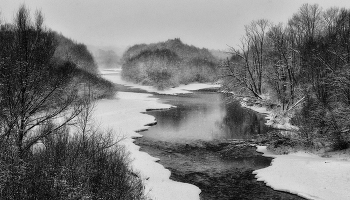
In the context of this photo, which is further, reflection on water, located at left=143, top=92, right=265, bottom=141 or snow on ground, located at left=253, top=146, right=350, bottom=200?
reflection on water, located at left=143, top=92, right=265, bottom=141

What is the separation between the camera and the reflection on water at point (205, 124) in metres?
27.6

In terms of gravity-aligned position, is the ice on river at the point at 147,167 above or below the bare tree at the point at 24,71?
below

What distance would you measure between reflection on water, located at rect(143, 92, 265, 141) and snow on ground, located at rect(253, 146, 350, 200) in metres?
8.59

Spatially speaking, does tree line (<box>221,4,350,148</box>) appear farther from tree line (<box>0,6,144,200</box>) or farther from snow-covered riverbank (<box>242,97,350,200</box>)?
tree line (<box>0,6,144,200</box>)

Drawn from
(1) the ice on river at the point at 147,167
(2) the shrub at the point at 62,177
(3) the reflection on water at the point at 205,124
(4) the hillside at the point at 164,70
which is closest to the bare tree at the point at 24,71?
(2) the shrub at the point at 62,177

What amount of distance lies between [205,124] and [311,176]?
17307 millimetres

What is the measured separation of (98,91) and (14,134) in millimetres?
39769

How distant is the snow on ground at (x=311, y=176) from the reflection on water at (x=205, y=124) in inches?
338

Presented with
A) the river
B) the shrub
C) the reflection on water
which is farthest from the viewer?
the reflection on water

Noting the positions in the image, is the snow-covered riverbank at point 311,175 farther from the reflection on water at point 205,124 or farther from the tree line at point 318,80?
the reflection on water at point 205,124

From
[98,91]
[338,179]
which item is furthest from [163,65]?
[338,179]

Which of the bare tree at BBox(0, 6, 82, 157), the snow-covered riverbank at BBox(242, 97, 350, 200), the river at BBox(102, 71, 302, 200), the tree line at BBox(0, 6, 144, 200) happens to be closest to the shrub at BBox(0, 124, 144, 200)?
the tree line at BBox(0, 6, 144, 200)

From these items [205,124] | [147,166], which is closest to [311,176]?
[147,166]

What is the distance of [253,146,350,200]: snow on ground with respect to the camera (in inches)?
560
